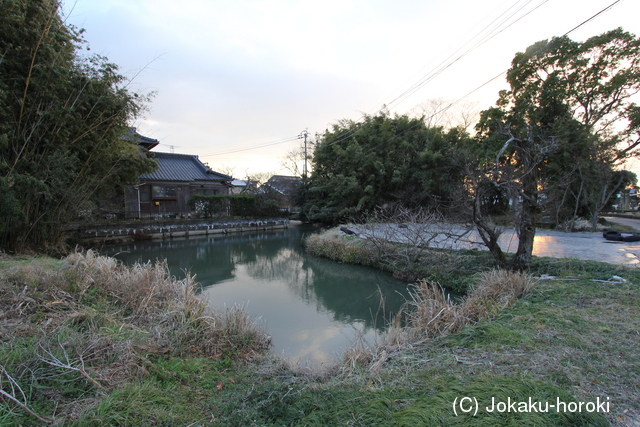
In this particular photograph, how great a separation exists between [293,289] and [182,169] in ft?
49.4

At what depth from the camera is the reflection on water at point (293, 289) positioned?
4.88 metres

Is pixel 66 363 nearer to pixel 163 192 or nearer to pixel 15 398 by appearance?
pixel 15 398

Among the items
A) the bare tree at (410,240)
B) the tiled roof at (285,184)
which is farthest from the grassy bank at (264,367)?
the tiled roof at (285,184)

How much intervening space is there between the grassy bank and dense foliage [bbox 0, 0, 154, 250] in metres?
3.79

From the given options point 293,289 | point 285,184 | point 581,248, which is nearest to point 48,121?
point 293,289

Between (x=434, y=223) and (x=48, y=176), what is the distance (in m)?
8.75

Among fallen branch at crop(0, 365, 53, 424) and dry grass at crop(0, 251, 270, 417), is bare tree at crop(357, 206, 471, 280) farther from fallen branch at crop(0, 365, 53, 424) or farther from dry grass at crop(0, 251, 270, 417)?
fallen branch at crop(0, 365, 53, 424)

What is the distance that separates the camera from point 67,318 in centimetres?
296

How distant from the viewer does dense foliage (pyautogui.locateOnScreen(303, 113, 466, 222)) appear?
1670 cm

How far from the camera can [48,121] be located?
669 cm

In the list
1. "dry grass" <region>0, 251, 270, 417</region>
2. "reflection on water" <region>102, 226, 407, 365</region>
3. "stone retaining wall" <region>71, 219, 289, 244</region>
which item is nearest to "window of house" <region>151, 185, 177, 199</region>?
"stone retaining wall" <region>71, 219, 289, 244</region>

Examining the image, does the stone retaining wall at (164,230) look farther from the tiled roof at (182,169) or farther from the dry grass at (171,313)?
the dry grass at (171,313)

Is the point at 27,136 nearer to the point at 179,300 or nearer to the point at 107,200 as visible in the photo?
the point at 179,300

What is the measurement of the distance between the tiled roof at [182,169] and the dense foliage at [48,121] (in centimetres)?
1026
